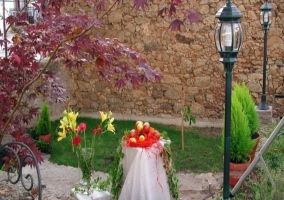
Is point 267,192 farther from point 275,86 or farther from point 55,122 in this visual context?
point 55,122

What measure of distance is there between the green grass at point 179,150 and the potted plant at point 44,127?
9.3 inches

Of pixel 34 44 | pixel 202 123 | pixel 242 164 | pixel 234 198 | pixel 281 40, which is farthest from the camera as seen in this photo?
pixel 202 123

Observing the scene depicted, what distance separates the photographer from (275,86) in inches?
308

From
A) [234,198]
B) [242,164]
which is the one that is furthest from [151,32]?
[234,198]

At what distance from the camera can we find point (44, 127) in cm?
751

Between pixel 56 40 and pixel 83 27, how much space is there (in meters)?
0.26

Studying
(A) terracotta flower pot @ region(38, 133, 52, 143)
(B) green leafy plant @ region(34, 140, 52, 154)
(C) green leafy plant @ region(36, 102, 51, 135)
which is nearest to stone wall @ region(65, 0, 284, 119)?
(C) green leafy plant @ region(36, 102, 51, 135)

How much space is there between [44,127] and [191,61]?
2789mm

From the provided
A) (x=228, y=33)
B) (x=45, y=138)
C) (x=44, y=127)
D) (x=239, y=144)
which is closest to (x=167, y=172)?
(x=239, y=144)

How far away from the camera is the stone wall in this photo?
7.74 m

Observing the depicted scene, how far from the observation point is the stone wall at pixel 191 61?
774 centimetres

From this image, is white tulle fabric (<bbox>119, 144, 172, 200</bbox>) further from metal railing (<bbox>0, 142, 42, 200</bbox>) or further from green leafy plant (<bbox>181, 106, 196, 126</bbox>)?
green leafy plant (<bbox>181, 106, 196, 126</bbox>)

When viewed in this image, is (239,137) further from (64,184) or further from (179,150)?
(179,150)

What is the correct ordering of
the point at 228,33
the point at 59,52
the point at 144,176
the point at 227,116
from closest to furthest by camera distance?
the point at 228,33, the point at 227,116, the point at 59,52, the point at 144,176
